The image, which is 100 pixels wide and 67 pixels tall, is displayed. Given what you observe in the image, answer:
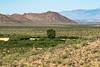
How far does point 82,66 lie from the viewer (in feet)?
75.4

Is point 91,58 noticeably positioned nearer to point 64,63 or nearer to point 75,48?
point 64,63

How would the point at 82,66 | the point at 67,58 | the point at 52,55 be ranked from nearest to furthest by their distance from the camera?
the point at 82,66 → the point at 67,58 → the point at 52,55

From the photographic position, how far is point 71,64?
23.8 m

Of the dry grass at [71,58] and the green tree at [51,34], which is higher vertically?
the dry grass at [71,58]

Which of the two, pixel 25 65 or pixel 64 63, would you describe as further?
pixel 25 65

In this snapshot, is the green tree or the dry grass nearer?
the dry grass

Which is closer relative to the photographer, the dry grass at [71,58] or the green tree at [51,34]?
the dry grass at [71,58]

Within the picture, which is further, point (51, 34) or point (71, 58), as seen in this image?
point (51, 34)

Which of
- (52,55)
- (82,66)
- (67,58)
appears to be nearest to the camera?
(82,66)

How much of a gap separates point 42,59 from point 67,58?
228 centimetres

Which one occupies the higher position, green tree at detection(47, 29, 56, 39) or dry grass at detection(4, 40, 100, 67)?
dry grass at detection(4, 40, 100, 67)

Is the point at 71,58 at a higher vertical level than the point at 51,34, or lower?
higher

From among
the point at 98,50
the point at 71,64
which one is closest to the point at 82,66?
the point at 71,64

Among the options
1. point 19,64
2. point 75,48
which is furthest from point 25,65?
point 75,48
